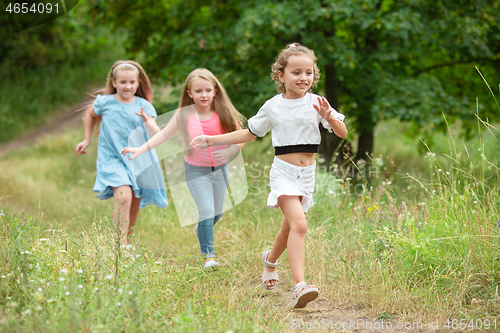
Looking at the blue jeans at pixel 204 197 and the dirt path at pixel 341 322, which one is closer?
the dirt path at pixel 341 322

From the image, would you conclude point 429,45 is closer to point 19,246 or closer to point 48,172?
point 19,246

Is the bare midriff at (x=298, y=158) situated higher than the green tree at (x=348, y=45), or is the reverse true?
the green tree at (x=348, y=45)

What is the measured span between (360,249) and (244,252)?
110cm

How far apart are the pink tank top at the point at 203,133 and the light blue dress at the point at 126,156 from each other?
25.9 inches

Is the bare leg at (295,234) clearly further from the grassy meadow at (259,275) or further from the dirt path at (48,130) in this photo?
the dirt path at (48,130)

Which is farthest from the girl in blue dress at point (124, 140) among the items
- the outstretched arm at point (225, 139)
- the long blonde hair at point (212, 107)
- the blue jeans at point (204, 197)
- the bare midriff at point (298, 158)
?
the bare midriff at point (298, 158)

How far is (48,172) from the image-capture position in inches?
382

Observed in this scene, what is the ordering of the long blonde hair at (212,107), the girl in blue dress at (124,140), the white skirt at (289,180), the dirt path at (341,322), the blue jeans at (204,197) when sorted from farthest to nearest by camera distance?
the girl in blue dress at (124,140) → the long blonde hair at (212,107) → the blue jeans at (204,197) → the white skirt at (289,180) → the dirt path at (341,322)

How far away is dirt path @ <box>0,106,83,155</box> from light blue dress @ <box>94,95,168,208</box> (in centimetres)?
1116

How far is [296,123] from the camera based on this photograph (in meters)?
3.24

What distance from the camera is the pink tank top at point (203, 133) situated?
402cm

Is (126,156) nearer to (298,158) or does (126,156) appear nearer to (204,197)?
(204,197)

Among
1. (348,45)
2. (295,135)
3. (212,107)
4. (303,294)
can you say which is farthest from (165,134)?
(348,45)

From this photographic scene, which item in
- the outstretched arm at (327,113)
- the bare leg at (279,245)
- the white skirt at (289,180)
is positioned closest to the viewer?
the outstretched arm at (327,113)
